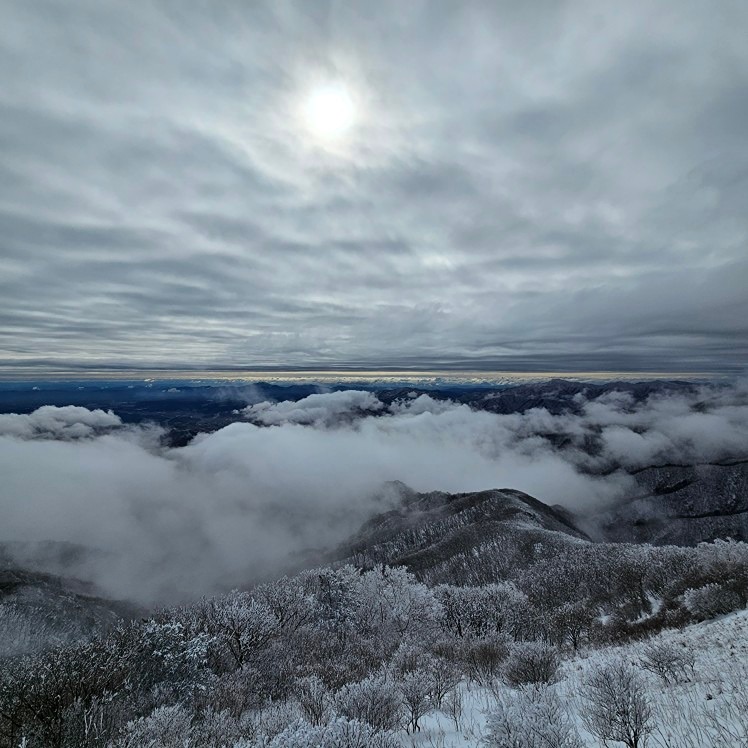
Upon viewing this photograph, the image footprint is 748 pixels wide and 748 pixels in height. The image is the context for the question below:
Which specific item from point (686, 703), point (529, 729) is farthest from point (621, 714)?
point (686, 703)

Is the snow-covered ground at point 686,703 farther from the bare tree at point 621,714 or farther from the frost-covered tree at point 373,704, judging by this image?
the frost-covered tree at point 373,704

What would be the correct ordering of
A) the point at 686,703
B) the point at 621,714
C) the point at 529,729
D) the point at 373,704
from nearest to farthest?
the point at 529,729 < the point at 621,714 < the point at 686,703 < the point at 373,704

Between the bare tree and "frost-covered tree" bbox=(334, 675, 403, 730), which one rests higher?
the bare tree

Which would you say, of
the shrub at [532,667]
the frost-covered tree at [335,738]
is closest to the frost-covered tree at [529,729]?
the frost-covered tree at [335,738]

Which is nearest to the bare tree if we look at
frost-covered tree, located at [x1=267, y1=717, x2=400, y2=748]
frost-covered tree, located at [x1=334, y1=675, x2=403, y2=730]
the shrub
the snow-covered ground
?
the snow-covered ground

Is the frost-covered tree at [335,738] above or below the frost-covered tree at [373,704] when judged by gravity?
above

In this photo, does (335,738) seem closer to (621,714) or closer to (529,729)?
(529,729)

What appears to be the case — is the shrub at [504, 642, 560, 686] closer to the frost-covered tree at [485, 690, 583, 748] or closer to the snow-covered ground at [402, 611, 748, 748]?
the snow-covered ground at [402, 611, 748, 748]

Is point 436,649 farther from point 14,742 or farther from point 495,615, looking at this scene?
point 495,615

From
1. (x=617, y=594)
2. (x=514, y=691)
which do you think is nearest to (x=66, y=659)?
(x=514, y=691)

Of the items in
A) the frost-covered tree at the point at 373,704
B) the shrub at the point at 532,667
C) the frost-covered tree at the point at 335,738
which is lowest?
the shrub at the point at 532,667
